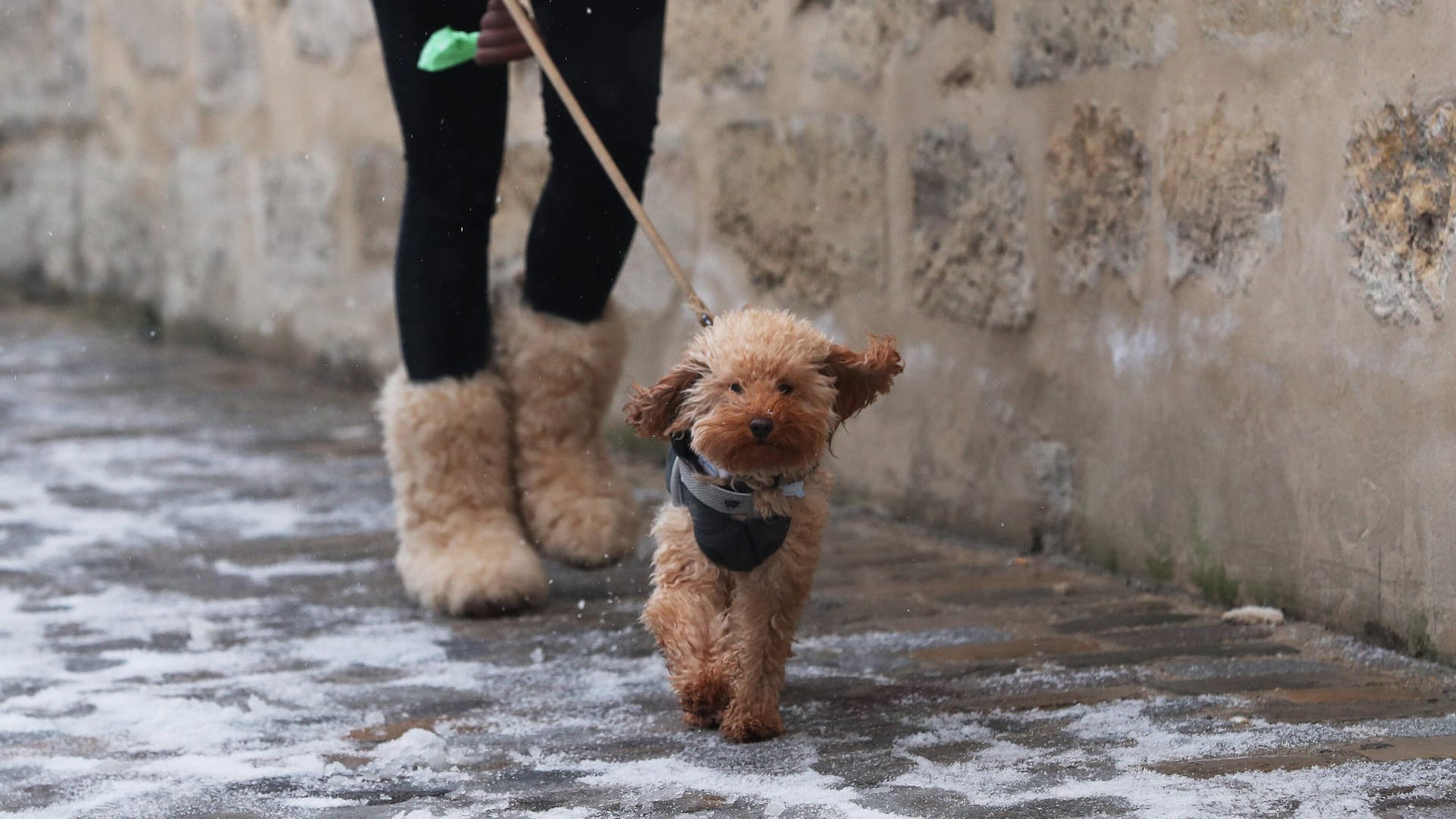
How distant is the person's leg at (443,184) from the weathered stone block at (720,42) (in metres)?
0.99

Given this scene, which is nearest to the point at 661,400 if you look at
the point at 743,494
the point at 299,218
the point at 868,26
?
the point at 743,494

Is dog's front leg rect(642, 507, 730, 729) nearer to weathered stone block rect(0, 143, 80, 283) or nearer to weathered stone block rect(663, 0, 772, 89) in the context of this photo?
weathered stone block rect(663, 0, 772, 89)

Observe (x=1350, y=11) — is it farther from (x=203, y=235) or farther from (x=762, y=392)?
(x=203, y=235)

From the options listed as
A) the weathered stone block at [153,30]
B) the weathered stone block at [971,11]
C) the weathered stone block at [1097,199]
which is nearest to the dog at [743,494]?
the weathered stone block at [1097,199]

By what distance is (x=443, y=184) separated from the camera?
2.97 m

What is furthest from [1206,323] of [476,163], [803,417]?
[476,163]

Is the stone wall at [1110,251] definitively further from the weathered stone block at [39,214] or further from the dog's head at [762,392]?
the weathered stone block at [39,214]

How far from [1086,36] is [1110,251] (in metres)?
0.37

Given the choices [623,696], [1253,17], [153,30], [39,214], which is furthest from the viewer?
[39,214]

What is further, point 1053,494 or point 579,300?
point 1053,494

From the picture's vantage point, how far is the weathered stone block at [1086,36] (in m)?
2.93

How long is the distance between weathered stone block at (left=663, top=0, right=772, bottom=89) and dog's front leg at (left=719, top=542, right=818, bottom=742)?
1.87 metres

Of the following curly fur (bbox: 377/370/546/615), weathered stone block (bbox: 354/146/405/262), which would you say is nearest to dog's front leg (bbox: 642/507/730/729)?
curly fur (bbox: 377/370/546/615)

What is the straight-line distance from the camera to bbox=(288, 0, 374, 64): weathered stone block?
5.09 meters
